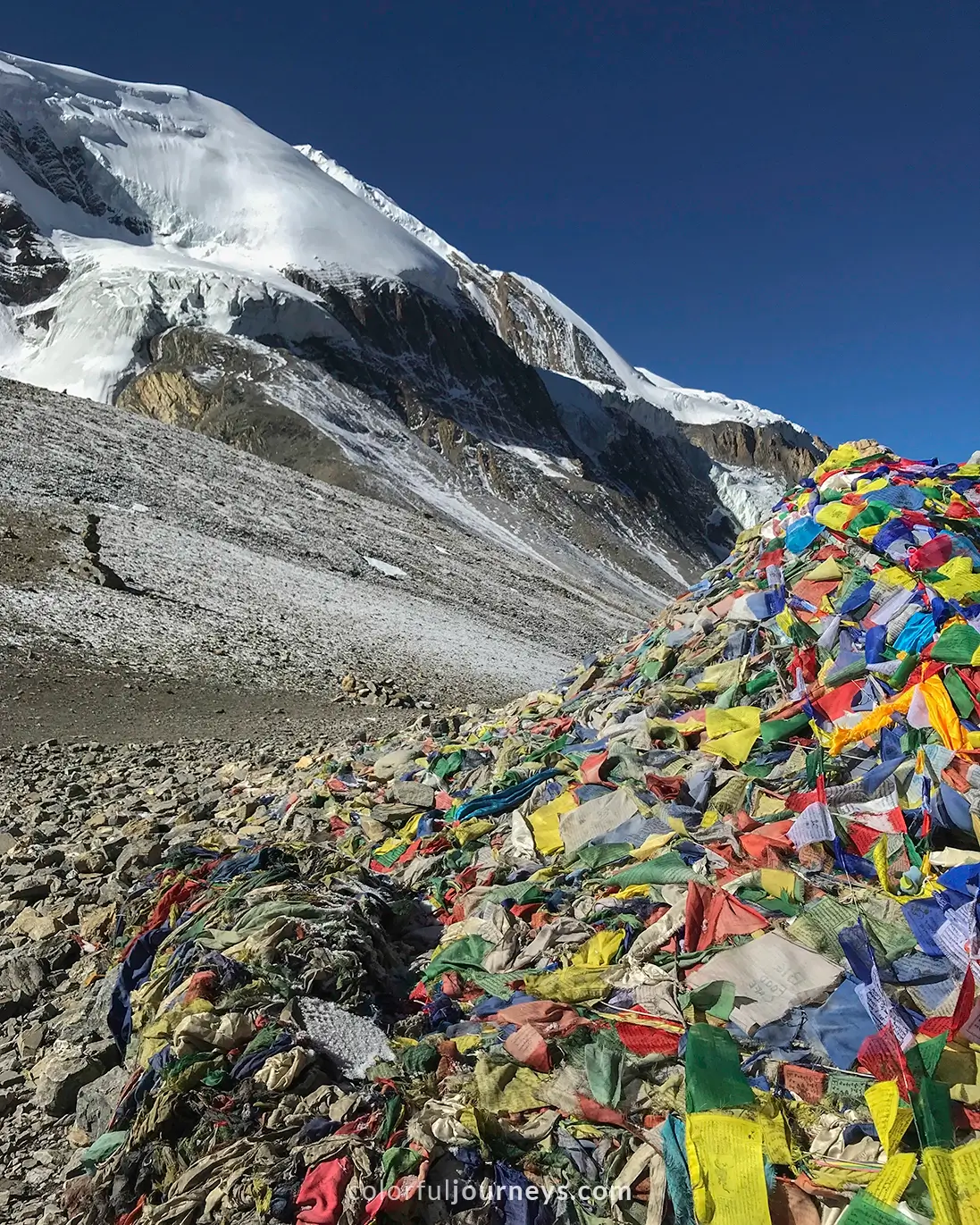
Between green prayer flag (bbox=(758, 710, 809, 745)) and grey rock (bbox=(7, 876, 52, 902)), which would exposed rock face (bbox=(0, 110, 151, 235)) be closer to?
grey rock (bbox=(7, 876, 52, 902))

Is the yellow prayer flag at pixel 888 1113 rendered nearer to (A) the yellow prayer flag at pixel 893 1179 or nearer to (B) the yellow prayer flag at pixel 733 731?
(A) the yellow prayer flag at pixel 893 1179

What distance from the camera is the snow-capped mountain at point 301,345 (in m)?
89.9

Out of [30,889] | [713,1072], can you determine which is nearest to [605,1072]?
[713,1072]

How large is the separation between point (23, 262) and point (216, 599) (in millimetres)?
131570

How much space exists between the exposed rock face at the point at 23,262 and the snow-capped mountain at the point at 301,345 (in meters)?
0.32

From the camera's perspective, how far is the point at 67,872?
7.09 meters

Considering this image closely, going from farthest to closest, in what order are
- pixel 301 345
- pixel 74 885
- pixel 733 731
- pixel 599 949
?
pixel 301 345, pixel 74 885, pixel 733 731, pixel 599 949

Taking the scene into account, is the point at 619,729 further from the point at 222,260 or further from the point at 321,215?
the point at 321,215

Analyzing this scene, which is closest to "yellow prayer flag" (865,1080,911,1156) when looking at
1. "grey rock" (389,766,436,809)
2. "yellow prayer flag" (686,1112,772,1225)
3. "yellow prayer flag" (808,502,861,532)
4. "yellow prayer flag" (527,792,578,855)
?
"yellow prayer flag" (686,1112,772,1225)

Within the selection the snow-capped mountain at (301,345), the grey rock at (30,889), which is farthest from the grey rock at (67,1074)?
the snow-capped mountain at (301,345)

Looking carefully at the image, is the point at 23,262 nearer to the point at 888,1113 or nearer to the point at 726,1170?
the point at 726,1170

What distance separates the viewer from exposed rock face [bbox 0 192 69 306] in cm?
11738

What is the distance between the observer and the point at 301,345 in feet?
362

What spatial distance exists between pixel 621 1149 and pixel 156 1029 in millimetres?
2506
